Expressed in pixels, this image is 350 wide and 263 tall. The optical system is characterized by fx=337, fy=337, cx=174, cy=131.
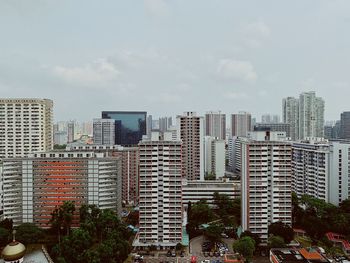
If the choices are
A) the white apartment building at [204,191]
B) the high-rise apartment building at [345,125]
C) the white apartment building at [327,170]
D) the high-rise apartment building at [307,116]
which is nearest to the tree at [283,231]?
the white apartment building at [327,170]

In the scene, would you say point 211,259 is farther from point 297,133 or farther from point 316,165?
point 297,133

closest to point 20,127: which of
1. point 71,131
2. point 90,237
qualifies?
point 90,237

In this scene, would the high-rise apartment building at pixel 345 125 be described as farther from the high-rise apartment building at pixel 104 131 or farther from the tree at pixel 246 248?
Result: the tree at pixel 246 248

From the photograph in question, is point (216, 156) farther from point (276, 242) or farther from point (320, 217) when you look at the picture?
point (276, 242)

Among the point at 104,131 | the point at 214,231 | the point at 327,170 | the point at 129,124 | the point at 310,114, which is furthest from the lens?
the point at 129,124

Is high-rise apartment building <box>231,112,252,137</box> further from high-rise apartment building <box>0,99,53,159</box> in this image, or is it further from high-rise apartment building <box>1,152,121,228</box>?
high-rise apartment building <box>1,152,121,228</box>
